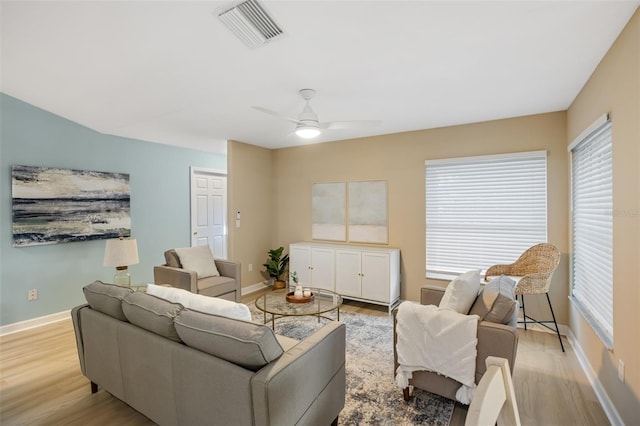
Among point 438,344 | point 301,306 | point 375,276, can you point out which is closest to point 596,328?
point 438,344

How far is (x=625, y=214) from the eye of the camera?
73.0 inches

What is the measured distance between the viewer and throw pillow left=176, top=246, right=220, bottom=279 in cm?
383

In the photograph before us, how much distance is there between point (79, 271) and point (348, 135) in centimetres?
397

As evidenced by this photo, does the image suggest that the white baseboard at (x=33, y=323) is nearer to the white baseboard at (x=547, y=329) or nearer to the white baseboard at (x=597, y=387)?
the white baseboard at (x=597, y=387)

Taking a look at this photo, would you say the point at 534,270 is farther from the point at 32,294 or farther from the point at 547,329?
the point at 32,294

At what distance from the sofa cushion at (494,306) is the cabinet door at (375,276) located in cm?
183

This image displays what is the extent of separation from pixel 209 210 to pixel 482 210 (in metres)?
4.41

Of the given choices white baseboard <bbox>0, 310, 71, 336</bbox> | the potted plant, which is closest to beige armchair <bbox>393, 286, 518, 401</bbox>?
the potted plant

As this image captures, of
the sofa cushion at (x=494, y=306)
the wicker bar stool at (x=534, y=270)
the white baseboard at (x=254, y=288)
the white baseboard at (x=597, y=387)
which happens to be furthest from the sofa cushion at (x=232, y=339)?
the white baseboard at (x=254, y=288)

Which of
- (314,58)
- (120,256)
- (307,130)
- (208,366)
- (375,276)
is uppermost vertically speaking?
(314,58)

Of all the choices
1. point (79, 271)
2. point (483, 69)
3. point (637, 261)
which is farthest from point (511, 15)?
point (79, 271)

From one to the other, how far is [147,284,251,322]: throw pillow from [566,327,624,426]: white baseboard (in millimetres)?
2360

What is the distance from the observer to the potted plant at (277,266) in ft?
16.8

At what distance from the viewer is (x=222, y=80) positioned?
2.65 metres
